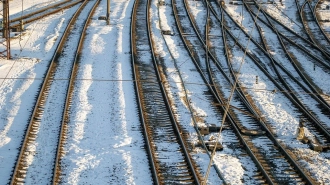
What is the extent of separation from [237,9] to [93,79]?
1689 cm

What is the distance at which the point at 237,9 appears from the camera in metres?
33.7

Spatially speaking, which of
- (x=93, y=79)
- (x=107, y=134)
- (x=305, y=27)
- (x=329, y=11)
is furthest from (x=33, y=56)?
(x=329, y=11)

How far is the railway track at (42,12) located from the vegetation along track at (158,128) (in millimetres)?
7983

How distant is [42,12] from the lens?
31406 mm

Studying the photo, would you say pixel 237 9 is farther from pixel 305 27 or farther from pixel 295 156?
pixel 295 156

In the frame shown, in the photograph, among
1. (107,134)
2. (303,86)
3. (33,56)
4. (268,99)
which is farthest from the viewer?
(33,56)

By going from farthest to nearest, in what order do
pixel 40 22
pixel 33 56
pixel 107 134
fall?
pixel 40 22 < pixel 33 56 < pixel 107 134

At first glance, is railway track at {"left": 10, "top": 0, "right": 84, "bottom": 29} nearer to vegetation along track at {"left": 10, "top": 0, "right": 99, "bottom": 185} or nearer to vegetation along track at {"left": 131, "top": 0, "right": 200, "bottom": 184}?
vegetation along track at {"left": 10, "top": 0, "right": 99, "bottom": 185}

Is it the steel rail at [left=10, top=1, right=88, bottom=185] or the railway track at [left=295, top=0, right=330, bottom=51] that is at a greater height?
the railway track at [left=295, top=0, right=330, bottom=51]

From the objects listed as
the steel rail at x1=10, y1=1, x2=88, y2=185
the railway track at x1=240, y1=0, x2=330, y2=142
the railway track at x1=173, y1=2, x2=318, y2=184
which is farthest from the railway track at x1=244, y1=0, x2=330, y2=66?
the steel rail at x1=10, y1=1, x2=88, y2=185

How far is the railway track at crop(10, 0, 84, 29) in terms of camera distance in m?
28.6

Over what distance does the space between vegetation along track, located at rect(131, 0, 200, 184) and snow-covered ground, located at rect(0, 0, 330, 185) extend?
28 centimetres

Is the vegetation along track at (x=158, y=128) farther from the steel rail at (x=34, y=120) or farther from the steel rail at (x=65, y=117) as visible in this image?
the steel rail at (x=34, y=120)

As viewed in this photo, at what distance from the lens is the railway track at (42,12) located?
28587 millimetres
